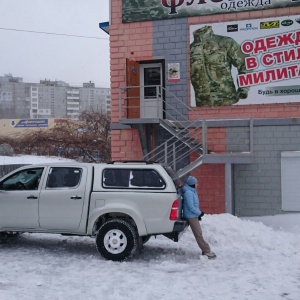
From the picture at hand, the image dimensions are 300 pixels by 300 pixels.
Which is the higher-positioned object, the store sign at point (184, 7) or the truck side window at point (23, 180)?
the store sign at point (184, 7)

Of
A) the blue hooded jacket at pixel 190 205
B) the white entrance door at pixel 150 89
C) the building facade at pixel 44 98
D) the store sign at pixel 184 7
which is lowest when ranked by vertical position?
the blue hooded jacket at pixel 190 205

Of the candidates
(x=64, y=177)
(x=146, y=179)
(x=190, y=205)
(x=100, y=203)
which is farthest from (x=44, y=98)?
(x=190, y=205)

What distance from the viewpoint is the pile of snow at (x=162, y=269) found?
6.02 m

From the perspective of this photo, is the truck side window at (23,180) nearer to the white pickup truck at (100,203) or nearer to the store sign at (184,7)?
the white pickup truck at (100,203)

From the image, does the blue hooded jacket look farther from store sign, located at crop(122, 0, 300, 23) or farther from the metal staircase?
store sign, located at crop(122, 0, 300, 23)

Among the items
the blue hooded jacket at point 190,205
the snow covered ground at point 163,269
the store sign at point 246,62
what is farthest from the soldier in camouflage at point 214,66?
the blue hooded jacket at point 190,205

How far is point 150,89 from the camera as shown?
13742 mm

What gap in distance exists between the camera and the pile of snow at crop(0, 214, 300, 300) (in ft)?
19.7

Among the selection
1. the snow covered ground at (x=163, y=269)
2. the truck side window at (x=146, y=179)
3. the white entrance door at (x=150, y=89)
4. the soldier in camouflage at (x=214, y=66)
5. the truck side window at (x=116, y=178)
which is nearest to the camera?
the snow covered ground at (x=163, y=269)

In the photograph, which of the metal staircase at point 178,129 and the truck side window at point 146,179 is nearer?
the truck side window at point 146,179

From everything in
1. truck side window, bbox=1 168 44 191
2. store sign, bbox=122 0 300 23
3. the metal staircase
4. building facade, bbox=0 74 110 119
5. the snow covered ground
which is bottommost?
the snow covered ground

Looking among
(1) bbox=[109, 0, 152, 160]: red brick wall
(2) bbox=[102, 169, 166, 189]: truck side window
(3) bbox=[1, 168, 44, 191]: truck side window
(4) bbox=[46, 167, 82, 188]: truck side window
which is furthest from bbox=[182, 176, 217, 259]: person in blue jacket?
(1) bbox=[109, 0, 152, 160]: red brick wall

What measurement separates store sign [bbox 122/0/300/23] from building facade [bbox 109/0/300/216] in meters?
0.03

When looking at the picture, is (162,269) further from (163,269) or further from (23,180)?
(23,180)
